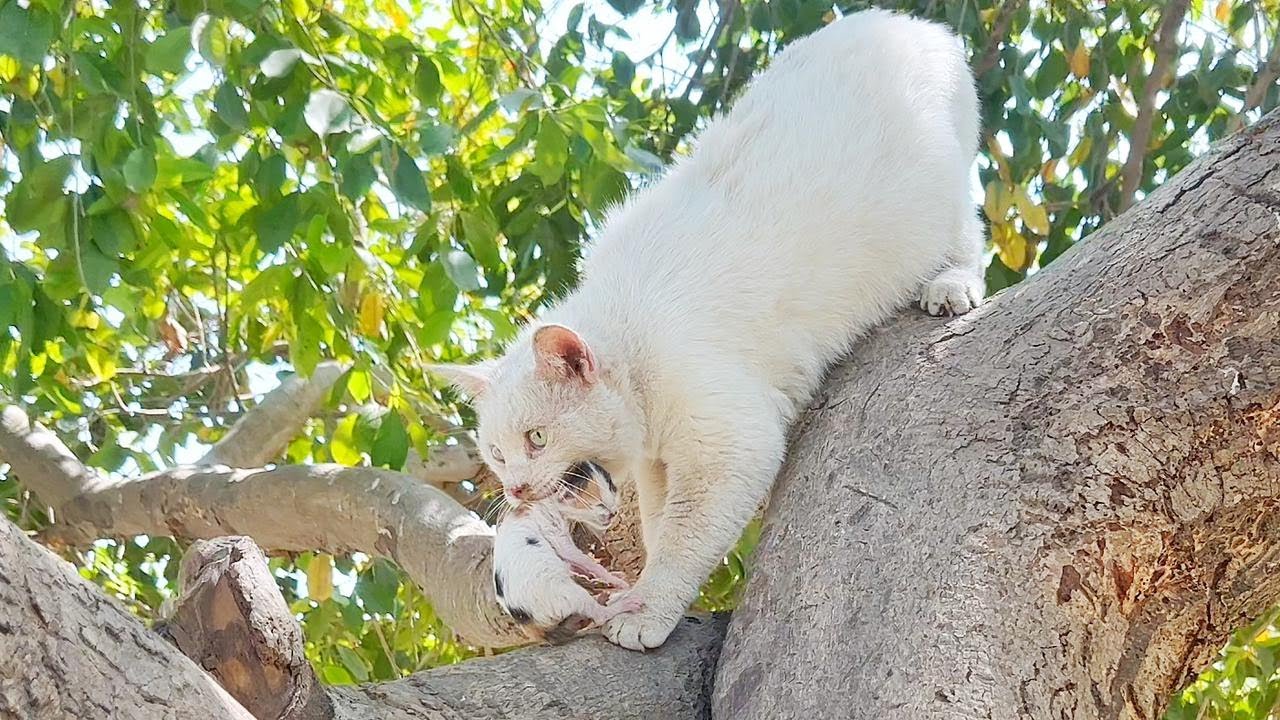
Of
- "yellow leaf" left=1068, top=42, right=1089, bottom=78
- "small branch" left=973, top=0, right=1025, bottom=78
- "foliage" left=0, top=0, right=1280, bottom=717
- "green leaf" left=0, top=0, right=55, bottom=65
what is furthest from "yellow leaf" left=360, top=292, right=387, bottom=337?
"yellow leaf" left=1068, top=42, right=1089, bottom=78

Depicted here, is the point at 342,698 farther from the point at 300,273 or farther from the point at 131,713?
the point at 300,273

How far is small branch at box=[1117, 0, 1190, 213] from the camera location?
322 centimetres

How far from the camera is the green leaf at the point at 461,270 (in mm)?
2459

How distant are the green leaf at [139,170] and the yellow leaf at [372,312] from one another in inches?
30.3

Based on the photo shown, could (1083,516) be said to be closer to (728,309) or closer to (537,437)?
(728,309)

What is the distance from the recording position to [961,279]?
7.81 ft

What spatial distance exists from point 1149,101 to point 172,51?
234 cm

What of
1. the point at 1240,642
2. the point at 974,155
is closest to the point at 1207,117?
the point at 974,155

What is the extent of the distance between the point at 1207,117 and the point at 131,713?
10.5 feet

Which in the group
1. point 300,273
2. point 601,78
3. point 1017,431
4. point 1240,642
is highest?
point 300,273

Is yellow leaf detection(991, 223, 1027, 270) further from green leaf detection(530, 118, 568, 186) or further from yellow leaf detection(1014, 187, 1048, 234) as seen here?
green leaf detection(530, 118, 568, 186)

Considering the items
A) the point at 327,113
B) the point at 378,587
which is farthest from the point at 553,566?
the point at 378,587

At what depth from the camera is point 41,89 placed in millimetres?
2893

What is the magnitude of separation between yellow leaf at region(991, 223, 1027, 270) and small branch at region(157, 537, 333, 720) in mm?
2344
